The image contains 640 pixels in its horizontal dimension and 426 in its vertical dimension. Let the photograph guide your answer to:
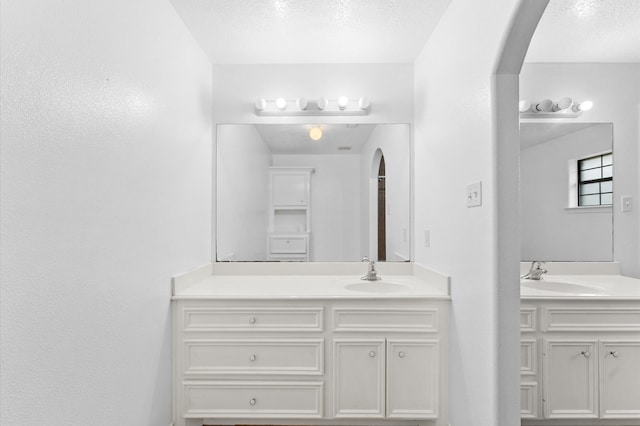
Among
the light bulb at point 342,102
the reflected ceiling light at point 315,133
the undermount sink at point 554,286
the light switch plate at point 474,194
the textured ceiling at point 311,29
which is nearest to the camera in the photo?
the light switch plate at point 474,194

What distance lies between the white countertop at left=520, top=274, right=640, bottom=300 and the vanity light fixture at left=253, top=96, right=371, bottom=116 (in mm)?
1551

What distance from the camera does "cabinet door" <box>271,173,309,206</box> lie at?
8.86 feet

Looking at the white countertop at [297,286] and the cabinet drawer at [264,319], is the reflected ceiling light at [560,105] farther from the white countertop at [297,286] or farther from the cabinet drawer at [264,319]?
the cabinet drawer at [264,319]

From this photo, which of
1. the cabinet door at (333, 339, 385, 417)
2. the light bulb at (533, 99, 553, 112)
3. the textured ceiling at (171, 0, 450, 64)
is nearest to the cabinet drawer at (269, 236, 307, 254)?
the cabinet door at (333, 339, 385, 417)

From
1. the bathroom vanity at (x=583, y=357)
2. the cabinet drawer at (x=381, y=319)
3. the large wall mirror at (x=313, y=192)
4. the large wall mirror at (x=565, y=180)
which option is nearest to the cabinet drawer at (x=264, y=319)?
the cabinet drawer at (x=381, y=319)

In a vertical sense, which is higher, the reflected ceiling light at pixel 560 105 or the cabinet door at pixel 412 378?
the reflected ceiling light at pixel 560 105

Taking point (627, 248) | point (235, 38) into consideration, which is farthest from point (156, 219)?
point (627, 248)

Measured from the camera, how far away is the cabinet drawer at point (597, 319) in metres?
1.70

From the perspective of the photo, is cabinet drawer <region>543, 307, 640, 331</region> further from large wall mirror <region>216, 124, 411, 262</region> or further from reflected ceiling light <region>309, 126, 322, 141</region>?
reflected ceiling light <region>309, 126, 322, 141</region>

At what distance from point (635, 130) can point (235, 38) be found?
8.07 ft

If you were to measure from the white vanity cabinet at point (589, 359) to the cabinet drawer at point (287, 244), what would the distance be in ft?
4.87

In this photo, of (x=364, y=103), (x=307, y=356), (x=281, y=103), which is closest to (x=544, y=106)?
(x=364, y=103)

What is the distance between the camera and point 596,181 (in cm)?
217

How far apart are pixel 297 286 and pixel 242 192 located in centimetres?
88
